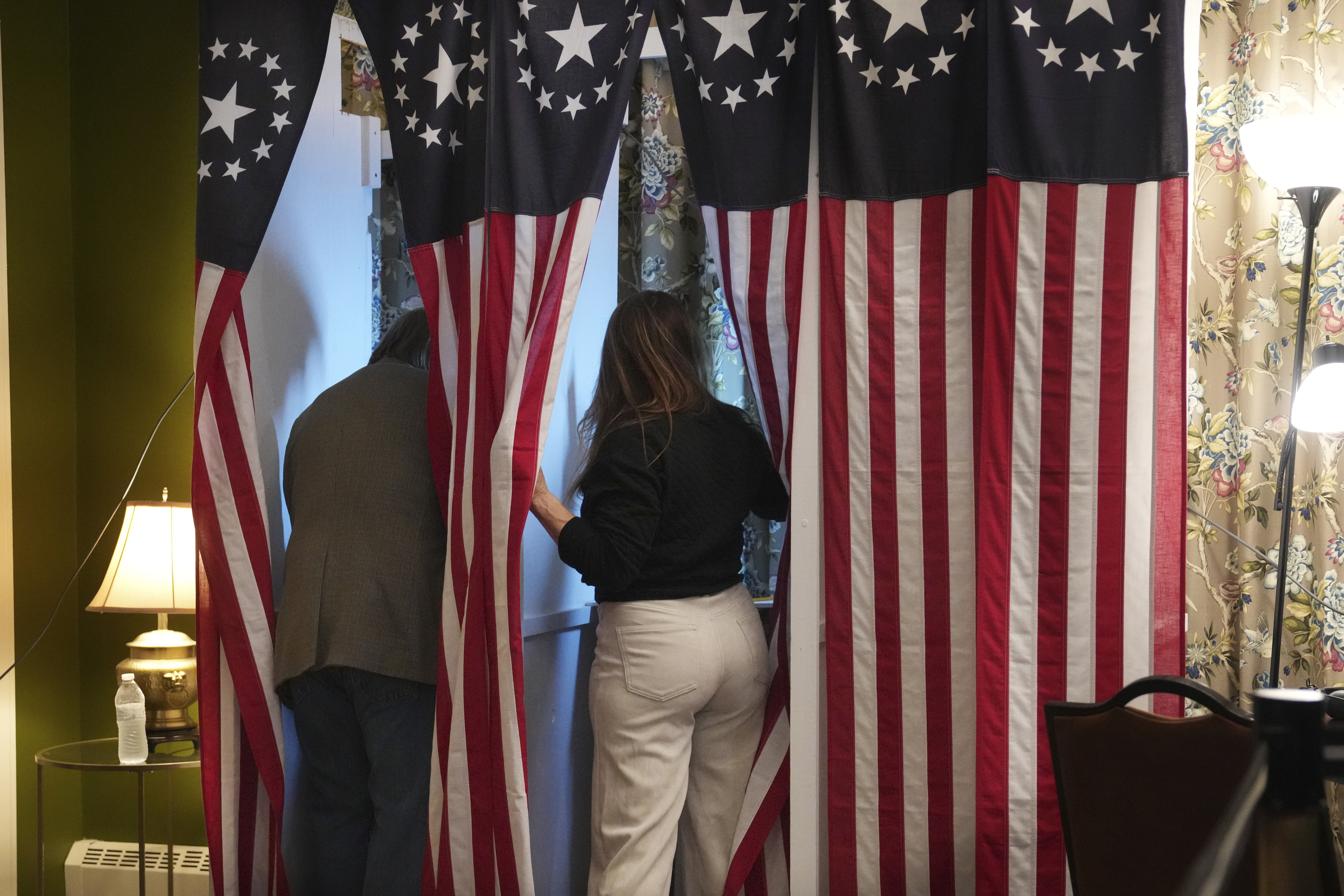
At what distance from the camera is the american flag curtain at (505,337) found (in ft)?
7.77

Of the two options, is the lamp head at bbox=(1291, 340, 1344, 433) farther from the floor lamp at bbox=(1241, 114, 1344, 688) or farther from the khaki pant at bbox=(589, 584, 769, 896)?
the khaki pant at bbox=(589, 584, 769, 896)

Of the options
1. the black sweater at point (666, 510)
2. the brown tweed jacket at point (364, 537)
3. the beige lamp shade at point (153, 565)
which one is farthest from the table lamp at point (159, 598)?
the black sweater at point (666, 510)

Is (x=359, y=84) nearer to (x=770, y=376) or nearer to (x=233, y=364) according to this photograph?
(x=233, y=364)

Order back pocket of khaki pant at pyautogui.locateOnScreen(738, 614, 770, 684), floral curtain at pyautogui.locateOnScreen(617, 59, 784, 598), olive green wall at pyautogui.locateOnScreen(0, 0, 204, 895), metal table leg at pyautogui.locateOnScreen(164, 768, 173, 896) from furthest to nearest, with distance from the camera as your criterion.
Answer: olive green wall at pyautogui.locateOnScreen(0, 0, 204, 895), floral curtain at pyautogui.locateOnScreen(617, 59, 784, 598), metal table leg at pyautogui.locateOnScreen(164, 768, 173, 896), back pocket of khaki pant at pyautogui.locateOnScreen(738, 614, 770, 684)

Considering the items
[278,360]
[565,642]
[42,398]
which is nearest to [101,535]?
[42,398]

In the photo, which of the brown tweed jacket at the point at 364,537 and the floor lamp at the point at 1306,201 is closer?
the floor lamp at the point at 1306,201

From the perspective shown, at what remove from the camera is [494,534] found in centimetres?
236

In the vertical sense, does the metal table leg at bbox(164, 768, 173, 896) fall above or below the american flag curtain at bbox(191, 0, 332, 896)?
below

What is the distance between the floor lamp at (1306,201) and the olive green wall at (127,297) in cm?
276

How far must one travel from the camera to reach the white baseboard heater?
10.4 feet

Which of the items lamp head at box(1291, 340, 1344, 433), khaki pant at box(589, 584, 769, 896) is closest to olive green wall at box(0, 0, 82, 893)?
khaki pant at box(589, 584, 769, 896)

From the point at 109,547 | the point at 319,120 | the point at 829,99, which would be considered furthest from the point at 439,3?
the point at 109,547

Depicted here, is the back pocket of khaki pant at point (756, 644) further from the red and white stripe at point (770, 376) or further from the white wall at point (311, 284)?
the white wall at point (311, 284)

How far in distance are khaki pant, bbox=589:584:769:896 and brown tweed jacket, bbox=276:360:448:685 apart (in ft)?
1.49
